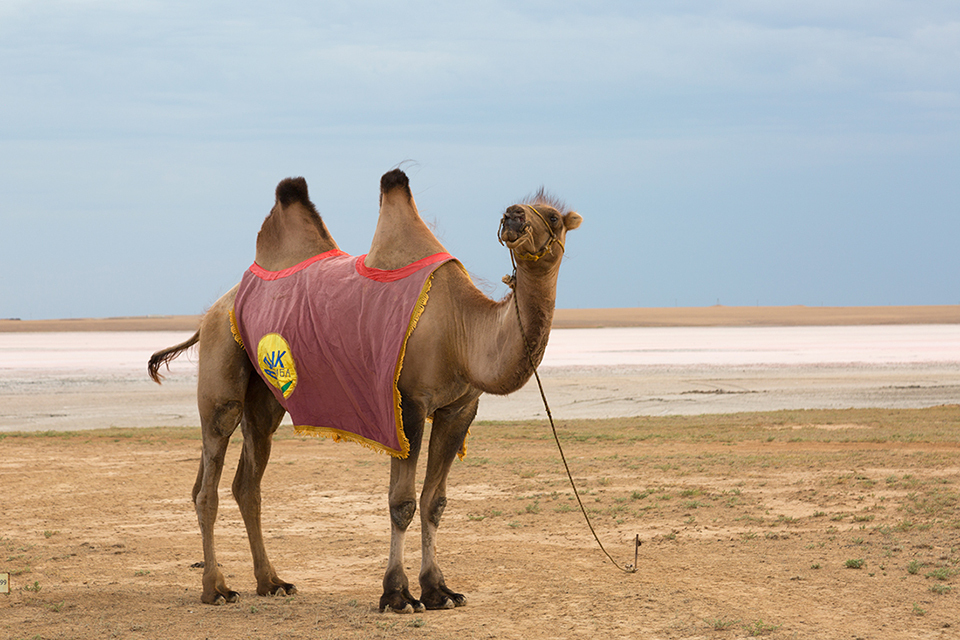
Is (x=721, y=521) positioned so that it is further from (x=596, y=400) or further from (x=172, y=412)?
(x=172, y=412)

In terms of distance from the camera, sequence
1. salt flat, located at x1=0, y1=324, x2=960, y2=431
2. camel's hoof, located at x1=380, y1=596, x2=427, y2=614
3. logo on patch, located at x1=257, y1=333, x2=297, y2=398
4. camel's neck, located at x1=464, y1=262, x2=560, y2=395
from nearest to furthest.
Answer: camel's neck, located at x1=464, y1=262, x2=560, y2=395, camel's hoof, located at x1=380, y1=596, x2=427, y2=614, logo on patch, located at x1=257, y1=333, x2=297, y2=398, salt flat, located at x1=0, y1=324, x2=960, y2=431

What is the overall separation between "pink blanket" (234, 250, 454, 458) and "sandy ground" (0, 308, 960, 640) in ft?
4.57

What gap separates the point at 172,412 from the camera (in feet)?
75.6

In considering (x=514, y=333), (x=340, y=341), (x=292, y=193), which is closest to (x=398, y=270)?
(x=340, y=341)

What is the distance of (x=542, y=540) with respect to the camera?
920 cm

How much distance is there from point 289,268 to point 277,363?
3.10 feet

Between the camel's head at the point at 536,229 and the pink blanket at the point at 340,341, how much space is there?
111 centimetres

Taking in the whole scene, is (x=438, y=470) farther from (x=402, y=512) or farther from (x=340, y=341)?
(x=340, y=341)

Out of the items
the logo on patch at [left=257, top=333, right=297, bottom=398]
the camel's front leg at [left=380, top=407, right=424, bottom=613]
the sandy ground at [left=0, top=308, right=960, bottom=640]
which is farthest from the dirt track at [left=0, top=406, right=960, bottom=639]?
the logo on patch at [left=257, top=333, right=297, bottom=398]

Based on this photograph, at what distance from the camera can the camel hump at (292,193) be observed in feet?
27.2

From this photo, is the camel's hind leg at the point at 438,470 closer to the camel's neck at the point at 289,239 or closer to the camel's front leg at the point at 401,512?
the camel's front leg at the point at 401,512

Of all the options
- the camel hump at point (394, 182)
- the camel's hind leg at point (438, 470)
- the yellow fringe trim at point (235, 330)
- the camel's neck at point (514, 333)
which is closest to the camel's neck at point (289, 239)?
the yellow fringe trim at point (235, 330)

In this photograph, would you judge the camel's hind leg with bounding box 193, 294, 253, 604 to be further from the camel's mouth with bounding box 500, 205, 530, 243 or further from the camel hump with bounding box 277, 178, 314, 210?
the camel's mouth with bounding box 500, 205, 530, 243

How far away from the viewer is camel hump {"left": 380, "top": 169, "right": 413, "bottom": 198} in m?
7.34
